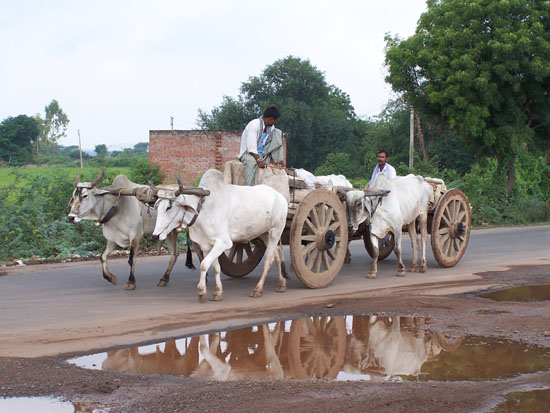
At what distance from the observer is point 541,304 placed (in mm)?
8664

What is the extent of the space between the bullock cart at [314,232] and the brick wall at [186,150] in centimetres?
2538

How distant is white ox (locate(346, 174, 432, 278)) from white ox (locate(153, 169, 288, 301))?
1526 mm

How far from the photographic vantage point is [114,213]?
9.27 metres

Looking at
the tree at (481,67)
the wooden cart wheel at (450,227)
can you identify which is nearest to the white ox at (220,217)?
the wooden cart wheel at (450,227)

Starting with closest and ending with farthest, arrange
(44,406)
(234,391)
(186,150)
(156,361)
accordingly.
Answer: (44,406) < (234,391) < (156,361) < (186,150)

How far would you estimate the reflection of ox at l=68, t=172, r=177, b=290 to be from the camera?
364 inches

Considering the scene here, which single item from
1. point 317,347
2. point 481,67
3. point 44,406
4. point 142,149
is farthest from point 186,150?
point 142,149

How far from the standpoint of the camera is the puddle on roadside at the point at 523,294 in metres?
9.16

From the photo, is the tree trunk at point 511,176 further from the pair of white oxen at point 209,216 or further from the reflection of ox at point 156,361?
the reflection of ox at point 156,361

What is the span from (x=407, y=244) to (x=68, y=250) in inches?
284

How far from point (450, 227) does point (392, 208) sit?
5.10ft

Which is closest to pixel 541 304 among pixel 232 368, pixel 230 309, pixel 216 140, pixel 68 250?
pixel 230 309

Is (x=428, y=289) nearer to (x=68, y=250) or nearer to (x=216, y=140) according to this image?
(x=68, y=250)

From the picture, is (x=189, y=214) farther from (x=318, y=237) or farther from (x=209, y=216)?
(x=318, y=237)
